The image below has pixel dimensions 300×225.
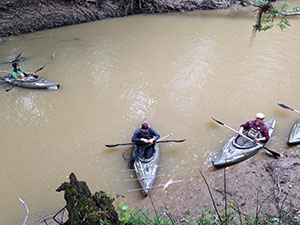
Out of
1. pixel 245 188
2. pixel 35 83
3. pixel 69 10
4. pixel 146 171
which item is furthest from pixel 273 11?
pixel 69 10

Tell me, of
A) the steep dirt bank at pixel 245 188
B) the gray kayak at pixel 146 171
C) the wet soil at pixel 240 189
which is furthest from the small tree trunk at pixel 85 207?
the gray kayak at pixel 146 171

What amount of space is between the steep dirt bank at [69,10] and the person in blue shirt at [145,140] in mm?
12172

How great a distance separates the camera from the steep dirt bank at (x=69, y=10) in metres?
13.1

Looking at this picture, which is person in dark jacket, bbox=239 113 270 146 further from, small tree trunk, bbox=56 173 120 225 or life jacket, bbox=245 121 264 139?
small tree trunk, bbox=56 173 120 225

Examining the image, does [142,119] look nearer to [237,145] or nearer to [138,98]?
[138,98]

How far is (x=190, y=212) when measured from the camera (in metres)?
4.00

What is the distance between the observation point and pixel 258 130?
18.8ft

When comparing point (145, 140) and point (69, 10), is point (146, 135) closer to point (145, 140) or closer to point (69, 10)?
point (145, 140)

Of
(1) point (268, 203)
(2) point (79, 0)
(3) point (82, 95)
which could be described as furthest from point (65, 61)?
(1) point (268, 203)

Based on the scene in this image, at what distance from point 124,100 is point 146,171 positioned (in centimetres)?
346

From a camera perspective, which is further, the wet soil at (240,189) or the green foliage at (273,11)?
the wet soil at (240,189)

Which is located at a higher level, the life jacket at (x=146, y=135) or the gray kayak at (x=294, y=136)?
the life jacket at (x=146, y=135)

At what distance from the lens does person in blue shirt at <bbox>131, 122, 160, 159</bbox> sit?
548cm

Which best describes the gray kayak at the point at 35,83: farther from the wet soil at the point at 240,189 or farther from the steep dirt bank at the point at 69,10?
the steep dirt bank at the point at 69,10
